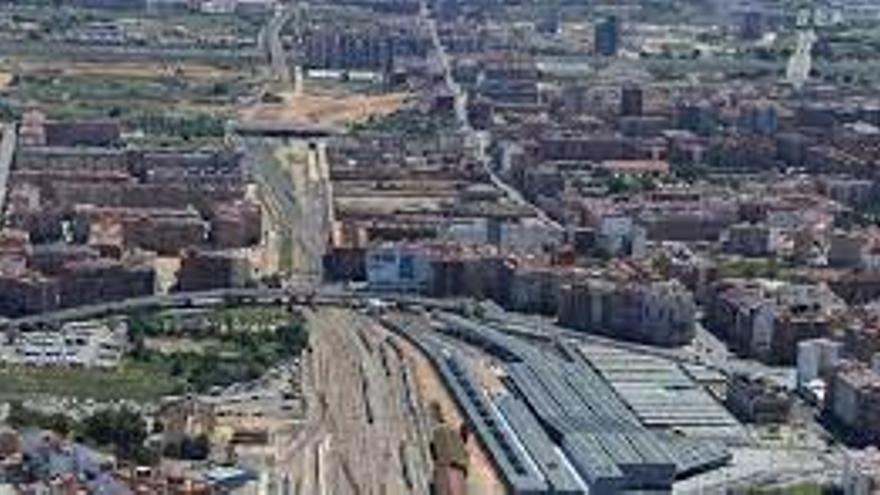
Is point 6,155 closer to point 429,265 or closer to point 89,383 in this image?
point 429,265

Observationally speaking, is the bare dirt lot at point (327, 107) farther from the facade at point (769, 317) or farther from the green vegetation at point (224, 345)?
the facade at point (769, 317)

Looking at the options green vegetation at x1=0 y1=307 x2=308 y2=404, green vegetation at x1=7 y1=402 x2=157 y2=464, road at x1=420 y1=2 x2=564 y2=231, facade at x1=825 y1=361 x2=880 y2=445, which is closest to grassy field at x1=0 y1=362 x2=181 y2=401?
green vegetation at x1=0 y1=307 x2=308 y2=404

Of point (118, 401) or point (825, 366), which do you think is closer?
point (118, 401)

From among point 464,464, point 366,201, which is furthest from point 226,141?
point 464,464

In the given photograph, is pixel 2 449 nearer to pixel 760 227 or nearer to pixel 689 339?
pixel 689 339

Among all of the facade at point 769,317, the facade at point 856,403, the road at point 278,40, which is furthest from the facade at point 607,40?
the facade at point 856,403

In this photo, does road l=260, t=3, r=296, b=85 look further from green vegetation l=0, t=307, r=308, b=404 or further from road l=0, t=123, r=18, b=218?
green vegetation l=0, t=307, r=308, b=404
